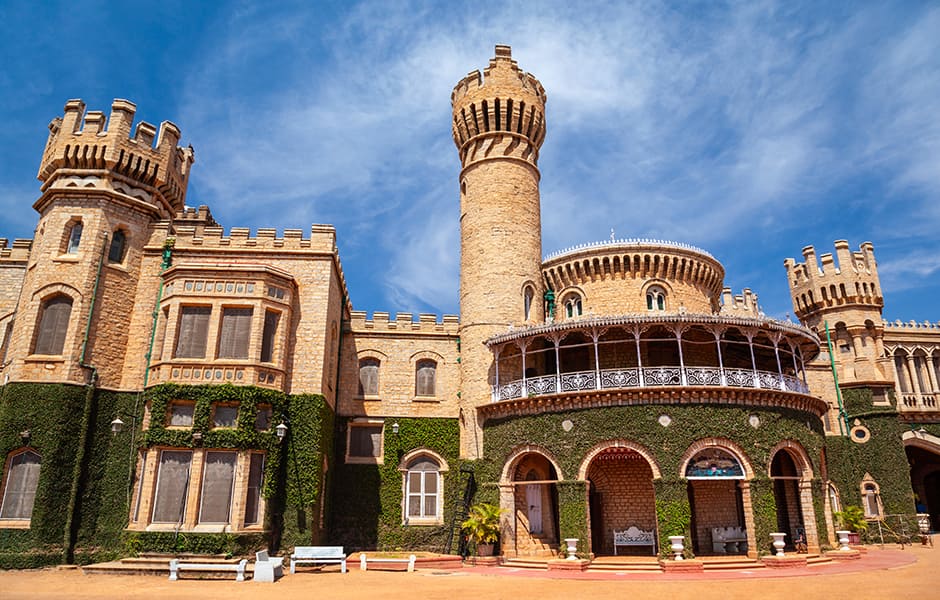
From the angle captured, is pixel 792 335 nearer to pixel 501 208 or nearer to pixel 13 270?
pixel 501 208

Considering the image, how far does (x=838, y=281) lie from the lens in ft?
118

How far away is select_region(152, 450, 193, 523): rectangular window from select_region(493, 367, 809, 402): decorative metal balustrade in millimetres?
11960

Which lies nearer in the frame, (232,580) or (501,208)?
(232,580)

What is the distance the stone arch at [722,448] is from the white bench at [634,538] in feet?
12.2

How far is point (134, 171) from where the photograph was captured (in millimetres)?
24109

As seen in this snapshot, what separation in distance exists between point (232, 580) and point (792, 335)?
71.5ft

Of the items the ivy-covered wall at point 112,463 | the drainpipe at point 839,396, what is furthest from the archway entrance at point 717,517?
the ivy-covered wall at point 112,463

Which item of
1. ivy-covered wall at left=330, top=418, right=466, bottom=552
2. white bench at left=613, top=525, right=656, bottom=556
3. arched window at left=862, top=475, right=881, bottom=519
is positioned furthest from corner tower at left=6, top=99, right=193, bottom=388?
arched window at left=862, top=475, right=881, bottom=519

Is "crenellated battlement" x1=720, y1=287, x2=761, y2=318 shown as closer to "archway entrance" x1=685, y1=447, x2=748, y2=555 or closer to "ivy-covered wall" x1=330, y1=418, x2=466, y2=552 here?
"archway entrance" x1=685, y1=447, x2=748, y2=555

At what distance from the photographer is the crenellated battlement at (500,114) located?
29.1 meters

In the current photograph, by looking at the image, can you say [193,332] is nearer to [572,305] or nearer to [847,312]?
[572,305]

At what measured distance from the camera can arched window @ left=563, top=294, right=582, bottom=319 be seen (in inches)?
1204

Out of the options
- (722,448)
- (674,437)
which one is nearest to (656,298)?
(722,448)

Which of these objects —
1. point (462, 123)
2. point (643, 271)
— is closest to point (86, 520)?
point (462, 123)
